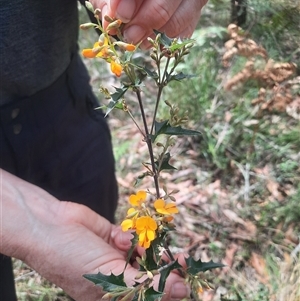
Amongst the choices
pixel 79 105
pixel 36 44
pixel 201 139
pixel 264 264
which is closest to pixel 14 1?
pixel 36 44

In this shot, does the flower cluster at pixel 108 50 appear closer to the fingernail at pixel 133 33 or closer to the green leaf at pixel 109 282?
the fingernail at pixel 133 33

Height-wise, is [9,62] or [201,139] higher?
[9,62]

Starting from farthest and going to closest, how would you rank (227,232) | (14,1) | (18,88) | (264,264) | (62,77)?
(227,232) < (264,264) < (62,77) < (18,88) < (14,1)

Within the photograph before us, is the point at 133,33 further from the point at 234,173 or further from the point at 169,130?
the point at 234,173

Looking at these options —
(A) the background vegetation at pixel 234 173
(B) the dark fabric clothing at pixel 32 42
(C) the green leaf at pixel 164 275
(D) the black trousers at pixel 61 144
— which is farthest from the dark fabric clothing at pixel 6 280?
(C) the green leaf at pixel 164 275

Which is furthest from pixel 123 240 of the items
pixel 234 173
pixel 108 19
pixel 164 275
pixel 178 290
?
pixel 234 173

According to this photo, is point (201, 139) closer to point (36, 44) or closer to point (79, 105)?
point (79, 105)
